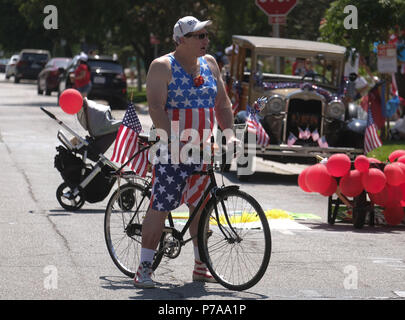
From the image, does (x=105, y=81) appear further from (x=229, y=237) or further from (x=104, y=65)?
(x=229, y=237)

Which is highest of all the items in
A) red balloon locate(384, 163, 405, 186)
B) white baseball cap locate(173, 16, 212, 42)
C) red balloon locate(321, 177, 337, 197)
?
white baseball cap locate(173, 16, 212, 42)

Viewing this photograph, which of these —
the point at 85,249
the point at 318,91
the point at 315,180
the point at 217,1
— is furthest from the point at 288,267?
the point at 217,1

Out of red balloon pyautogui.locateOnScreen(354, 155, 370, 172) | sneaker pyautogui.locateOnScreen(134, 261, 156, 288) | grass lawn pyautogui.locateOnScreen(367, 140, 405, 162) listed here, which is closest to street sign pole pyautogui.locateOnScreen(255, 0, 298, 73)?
grass lawn pyautogui.locateOnScreen(367, 140, 405, 162)

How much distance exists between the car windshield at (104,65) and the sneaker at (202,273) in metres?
26.2

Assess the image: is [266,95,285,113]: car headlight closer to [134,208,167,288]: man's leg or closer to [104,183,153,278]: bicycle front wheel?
[104,183,153,278]: bicycle front wheel

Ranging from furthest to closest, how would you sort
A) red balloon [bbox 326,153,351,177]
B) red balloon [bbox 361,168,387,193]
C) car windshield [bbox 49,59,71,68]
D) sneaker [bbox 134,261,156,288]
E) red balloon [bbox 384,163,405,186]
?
car windshield [bbox 49,59,71,68], red balloon [bbox 326,153,351,177], red balloon [bbox 384,163,405,186], red balloon [bbox 361,168,387,193], sneaker [bbox 134,261,156,288]

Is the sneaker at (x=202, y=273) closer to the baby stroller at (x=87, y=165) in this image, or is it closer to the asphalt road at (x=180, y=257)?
the asphalt road at (x=180, y=257)

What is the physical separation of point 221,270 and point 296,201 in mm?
6307

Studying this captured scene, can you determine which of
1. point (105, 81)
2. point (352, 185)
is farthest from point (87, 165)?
point (105, 81)

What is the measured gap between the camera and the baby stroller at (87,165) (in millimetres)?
11352

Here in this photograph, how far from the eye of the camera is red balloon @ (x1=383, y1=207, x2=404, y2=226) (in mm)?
10961

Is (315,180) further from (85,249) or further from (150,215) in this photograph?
(150,215)

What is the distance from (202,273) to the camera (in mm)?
7398

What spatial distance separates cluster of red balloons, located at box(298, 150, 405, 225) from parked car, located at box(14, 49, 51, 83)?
47.1 meters
